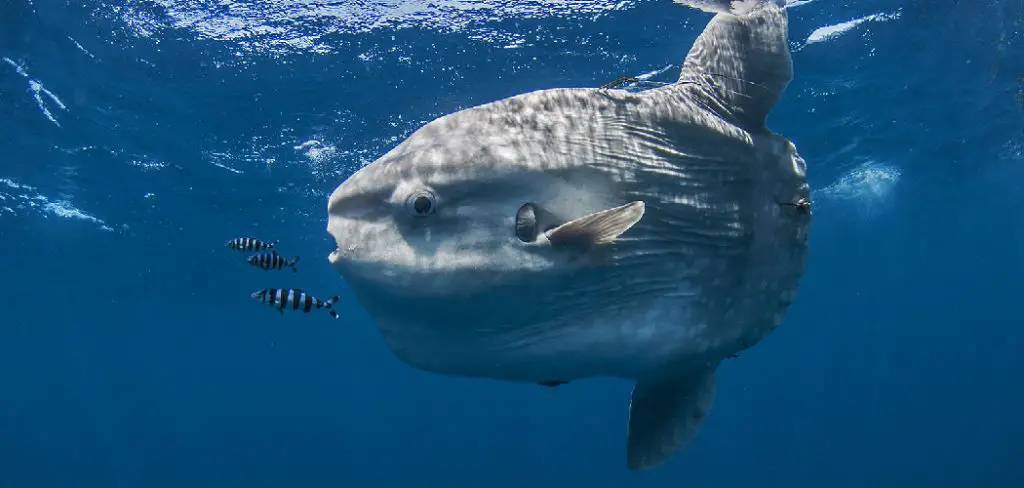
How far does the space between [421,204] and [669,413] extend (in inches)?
68.2

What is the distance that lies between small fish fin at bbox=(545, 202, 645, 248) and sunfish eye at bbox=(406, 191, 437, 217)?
0.34m

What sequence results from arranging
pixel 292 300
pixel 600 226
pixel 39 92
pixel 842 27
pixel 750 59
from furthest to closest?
1. pixel 842 27
2. pixel 39 92
3. pixel 292 300
4. pixel 750 59
5. pixel 600 226

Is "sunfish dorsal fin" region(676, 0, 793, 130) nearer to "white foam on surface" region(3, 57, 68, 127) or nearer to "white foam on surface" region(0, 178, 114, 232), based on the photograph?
"white foam on surface" region(3, 57, 68, 127)

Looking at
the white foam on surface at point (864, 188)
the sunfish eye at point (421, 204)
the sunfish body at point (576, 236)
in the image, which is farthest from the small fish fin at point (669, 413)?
the white foam on surface at point (864, 188)

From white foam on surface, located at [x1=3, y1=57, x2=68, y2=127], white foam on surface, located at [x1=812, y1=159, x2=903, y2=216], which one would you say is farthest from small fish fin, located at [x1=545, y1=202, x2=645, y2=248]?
white foam on surface, located at [x1=812, y1=159, x2=903, y2=216]

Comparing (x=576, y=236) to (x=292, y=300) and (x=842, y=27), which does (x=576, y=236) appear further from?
(x=842, y=27)

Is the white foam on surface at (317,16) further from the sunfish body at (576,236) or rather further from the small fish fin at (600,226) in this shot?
the small fish fin at (600,226)

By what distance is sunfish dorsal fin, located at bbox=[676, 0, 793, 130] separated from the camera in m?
2.70

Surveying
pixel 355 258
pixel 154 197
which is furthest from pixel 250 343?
pixel 355 258

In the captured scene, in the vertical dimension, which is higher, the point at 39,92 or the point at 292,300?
the point at 39,92

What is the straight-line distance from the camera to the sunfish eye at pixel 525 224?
1704 mm

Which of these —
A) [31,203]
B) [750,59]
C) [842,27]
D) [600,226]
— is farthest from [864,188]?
[31,203]

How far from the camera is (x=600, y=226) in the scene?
1674 millimetres

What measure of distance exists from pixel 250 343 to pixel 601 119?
54142 millimetres
